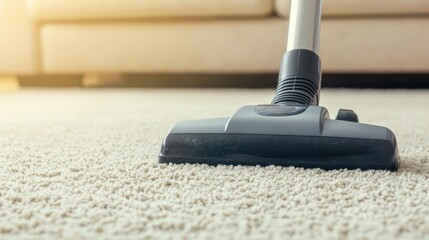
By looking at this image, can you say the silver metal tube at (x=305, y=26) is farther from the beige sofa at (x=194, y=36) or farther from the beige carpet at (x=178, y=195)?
the beige sofa at (x=194, y=36)

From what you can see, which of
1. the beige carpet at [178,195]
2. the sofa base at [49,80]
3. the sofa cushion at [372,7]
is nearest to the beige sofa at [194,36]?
the sofa cushion at [372,7]

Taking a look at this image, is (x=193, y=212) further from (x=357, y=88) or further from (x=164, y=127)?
(x=357, y=88)

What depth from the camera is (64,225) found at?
1.53 feet

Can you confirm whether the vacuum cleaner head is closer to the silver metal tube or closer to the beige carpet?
the beige carpet

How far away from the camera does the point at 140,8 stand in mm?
1913

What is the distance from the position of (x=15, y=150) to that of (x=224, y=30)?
1.17 metres

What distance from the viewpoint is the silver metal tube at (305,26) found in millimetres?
846

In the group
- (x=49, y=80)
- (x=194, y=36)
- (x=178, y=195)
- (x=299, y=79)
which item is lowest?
(x=178, y=195)

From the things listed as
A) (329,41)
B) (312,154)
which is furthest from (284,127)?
(329,41)

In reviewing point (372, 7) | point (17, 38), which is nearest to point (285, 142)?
point (372, 7)

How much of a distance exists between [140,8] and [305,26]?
44.6 inches

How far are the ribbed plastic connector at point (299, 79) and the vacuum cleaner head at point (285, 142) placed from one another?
74 mm

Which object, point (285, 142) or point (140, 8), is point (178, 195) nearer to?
point (285, 142)

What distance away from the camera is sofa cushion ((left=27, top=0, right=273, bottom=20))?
1.85 m
